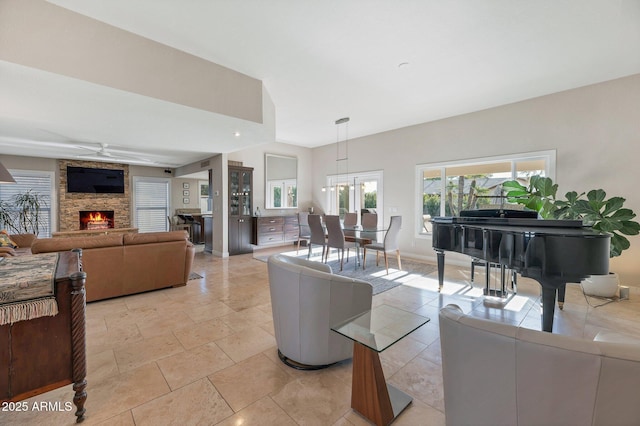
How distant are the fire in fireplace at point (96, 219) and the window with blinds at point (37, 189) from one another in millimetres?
662

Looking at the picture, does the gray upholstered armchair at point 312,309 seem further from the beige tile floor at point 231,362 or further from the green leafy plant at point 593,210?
the green leafy plant at point 593,210

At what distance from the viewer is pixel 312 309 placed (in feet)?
6.01

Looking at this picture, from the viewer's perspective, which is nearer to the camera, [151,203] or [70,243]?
[70,243]

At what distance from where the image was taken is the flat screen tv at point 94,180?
6.89 meters

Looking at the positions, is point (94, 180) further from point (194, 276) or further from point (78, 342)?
point (78, 342)

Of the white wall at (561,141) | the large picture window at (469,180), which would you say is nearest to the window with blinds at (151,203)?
the white wall at (561,141)

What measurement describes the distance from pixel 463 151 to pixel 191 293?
544cm

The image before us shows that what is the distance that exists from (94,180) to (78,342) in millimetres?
7599

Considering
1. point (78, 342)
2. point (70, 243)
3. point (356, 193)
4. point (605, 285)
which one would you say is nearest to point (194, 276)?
point (70, 243)

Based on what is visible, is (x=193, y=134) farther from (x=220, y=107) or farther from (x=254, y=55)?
(x=254, y=55)

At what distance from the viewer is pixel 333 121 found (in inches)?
223

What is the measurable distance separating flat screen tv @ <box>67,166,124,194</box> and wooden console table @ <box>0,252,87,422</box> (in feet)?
24.0

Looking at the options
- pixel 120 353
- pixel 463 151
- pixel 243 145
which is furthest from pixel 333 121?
pixel 120 353

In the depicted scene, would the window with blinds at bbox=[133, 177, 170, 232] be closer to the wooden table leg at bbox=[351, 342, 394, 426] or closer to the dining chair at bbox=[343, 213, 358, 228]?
the dining chair at bbox=[343, 213, 358, 228]
